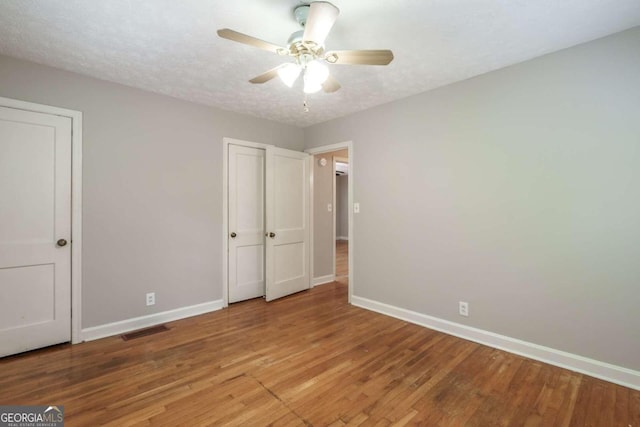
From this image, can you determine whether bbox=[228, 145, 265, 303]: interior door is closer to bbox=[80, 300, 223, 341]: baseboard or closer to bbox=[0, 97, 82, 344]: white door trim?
bbox=[80, 300, 223, 341]: baseboard

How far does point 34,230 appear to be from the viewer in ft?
8.50

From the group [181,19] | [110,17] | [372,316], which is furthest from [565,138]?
[110,17]

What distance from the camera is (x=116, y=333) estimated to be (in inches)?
116

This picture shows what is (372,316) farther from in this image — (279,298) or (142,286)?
(142,286)

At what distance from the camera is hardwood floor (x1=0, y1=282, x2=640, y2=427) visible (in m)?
1.81

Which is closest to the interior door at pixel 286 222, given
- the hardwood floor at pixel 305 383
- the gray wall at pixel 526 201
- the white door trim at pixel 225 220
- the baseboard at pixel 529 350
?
the white door trim at pixel 225 220

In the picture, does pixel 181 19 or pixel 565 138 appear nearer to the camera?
pixel 181 19

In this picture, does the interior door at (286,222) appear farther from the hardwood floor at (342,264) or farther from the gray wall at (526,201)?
the gray wall at (526,201)

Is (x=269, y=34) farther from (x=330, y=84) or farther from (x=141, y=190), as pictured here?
(x=141, y=190)

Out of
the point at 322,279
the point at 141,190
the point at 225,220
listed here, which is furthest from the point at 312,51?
the point at 322,279

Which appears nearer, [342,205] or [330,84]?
[330,84]

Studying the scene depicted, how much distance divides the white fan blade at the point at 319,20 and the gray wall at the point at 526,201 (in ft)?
6.10

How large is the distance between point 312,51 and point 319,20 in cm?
27

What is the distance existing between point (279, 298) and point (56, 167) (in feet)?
9.30
